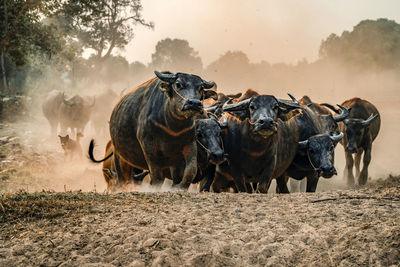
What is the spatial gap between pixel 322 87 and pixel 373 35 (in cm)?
776

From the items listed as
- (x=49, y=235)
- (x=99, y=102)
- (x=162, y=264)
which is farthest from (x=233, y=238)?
(x=99, y=102)

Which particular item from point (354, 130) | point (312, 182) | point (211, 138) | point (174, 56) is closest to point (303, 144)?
point (312, 182)

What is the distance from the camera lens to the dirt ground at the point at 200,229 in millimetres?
3369

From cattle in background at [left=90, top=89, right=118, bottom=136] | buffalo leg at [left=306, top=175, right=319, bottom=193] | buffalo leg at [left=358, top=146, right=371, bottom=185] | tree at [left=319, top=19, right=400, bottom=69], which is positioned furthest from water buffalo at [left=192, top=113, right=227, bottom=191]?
tree at [left=319, top=19, right=400, bottom=69]

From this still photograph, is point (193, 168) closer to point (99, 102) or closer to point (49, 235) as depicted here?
point (49, 235)

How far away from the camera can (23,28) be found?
16.5 metres

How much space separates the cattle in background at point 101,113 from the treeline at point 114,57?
2.80 meters

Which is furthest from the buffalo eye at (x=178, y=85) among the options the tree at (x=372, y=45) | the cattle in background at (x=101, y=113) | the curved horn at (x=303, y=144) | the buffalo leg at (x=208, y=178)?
the tree at (x=372, y=45)

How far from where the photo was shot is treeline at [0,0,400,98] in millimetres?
16531

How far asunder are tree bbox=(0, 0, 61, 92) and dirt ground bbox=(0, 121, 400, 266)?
1244 cm

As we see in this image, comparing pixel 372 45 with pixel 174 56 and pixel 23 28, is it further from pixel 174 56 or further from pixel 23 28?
pixel 174 56

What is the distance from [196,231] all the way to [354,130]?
27.7 feet

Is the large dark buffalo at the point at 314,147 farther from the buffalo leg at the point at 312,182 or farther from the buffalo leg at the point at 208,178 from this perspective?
the buffalo leg at the point at 208,178

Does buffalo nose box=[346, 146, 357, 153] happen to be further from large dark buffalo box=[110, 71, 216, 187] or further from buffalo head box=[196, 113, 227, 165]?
large dark buffalo box=[110, 71, 216, 187]
